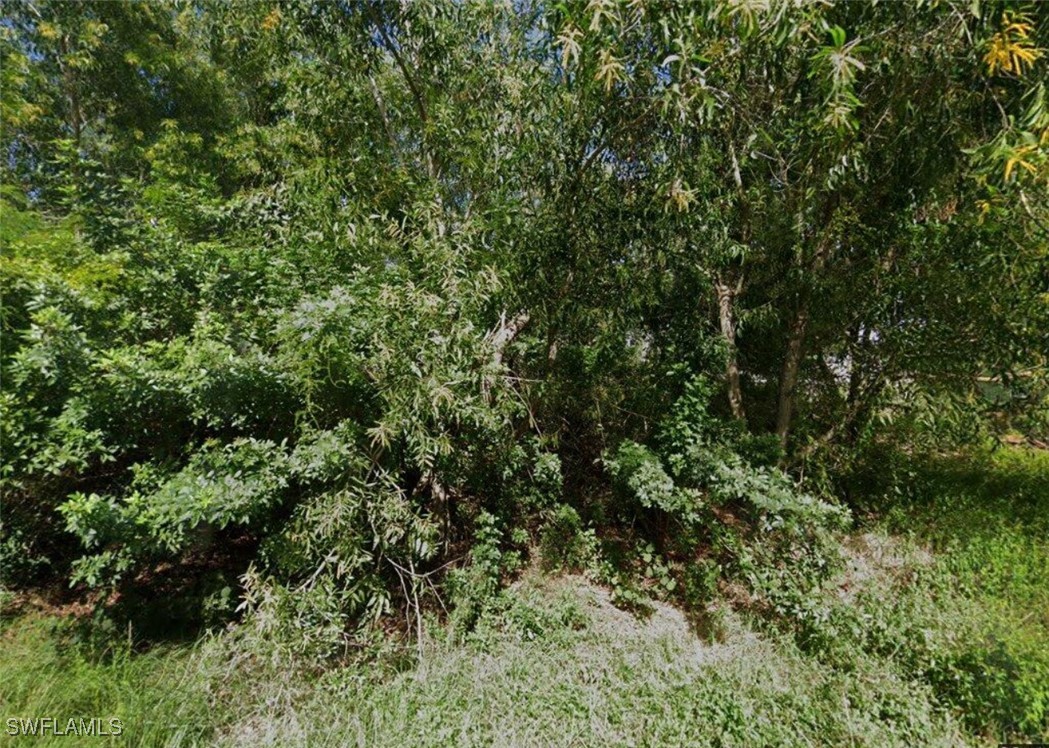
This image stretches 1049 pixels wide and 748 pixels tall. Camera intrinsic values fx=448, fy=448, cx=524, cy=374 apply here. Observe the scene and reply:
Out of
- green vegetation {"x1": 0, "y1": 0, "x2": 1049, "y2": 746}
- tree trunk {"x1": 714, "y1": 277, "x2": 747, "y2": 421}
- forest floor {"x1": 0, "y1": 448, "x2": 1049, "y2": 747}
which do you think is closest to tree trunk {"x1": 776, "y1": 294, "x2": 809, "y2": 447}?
green vegetation {"x1": 0, "y1": 0, "x2": 1049, "y2": 746}

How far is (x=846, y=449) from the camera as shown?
14.0 ft

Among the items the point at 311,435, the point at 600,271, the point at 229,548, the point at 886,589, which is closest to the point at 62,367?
the point at 311,435

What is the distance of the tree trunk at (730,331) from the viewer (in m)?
3.95

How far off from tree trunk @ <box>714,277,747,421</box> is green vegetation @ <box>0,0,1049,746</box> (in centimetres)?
4

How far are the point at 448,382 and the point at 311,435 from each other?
0.88m

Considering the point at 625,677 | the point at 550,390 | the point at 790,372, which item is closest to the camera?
the point at 625,677

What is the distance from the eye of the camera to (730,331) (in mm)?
3979

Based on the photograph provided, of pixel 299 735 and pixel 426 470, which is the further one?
pixel 426 470

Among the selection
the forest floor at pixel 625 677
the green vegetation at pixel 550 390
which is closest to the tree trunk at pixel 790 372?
the green vegetation at pixel 550 390

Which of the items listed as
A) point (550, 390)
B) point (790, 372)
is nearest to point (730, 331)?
point (790, 372)

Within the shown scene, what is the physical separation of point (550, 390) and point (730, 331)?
1.71 metres

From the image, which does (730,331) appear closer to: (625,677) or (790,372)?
(790,372)

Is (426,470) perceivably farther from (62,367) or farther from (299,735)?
(62,367)

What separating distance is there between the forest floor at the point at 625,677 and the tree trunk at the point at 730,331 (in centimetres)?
154
